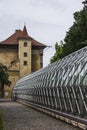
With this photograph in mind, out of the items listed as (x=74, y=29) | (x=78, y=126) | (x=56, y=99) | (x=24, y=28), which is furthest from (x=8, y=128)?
(x=24, y=28)

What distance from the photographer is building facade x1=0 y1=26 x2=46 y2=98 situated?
9669cm

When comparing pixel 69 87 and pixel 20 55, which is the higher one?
pixel 20 55

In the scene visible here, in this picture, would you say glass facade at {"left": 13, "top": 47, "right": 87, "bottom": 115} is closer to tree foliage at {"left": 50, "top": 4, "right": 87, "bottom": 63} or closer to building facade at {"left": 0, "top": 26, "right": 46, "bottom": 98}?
tree foliage at {"left": 50, "top": 4, "right": 87, "bottom": 63}

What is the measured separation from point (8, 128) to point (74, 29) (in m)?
36.3

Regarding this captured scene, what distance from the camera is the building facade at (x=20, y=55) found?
96688mm

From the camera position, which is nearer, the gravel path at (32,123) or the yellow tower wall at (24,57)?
the gravel path at (32,123)

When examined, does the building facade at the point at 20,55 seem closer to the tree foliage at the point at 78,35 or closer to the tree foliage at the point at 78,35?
the tree foliage at the point at 78,35

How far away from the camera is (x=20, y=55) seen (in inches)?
3912

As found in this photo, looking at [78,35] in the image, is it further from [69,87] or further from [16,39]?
[16,39]

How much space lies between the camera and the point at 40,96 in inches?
1619

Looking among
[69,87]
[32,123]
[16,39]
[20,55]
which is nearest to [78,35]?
[69,87]

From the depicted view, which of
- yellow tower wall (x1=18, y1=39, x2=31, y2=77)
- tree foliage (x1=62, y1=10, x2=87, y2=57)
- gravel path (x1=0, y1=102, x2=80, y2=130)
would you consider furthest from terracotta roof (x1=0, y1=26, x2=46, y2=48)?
gravel path (x1=0, y1=102, x2=80, y2=130)

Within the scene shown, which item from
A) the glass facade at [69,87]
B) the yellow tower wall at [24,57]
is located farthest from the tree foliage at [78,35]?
the yellow tower wall at [24,57]

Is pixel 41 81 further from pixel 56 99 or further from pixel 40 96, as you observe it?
pixel 56 99
